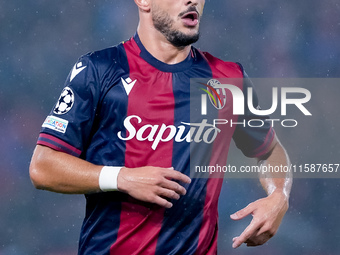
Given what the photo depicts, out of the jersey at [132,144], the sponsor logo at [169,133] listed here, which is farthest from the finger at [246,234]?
the sponsor logo at [169,133]

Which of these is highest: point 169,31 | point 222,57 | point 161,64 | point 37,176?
point 222,57

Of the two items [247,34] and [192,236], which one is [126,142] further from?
[247,34]

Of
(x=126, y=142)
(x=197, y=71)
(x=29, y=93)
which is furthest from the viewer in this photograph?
(x=29, y=93)

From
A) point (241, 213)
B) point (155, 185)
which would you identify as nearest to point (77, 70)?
point (155, 185)

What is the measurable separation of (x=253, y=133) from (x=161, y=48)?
707 millimetres

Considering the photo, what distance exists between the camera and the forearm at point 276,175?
371 cm

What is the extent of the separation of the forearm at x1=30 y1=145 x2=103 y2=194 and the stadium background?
3.58 metres

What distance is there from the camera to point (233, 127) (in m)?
3.71

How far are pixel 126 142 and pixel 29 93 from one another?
3722mm

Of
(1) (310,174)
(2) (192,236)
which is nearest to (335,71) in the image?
(1) (310,174)

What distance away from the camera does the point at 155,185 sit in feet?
10.1

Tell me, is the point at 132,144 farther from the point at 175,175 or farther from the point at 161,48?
the point at 161,48

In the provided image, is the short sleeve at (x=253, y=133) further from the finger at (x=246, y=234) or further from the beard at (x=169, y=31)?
the finger at (x=246, y=234)

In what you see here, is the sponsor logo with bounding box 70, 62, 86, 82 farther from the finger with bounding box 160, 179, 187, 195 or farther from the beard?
the finger with bounding box 160, 179, 187, 195
